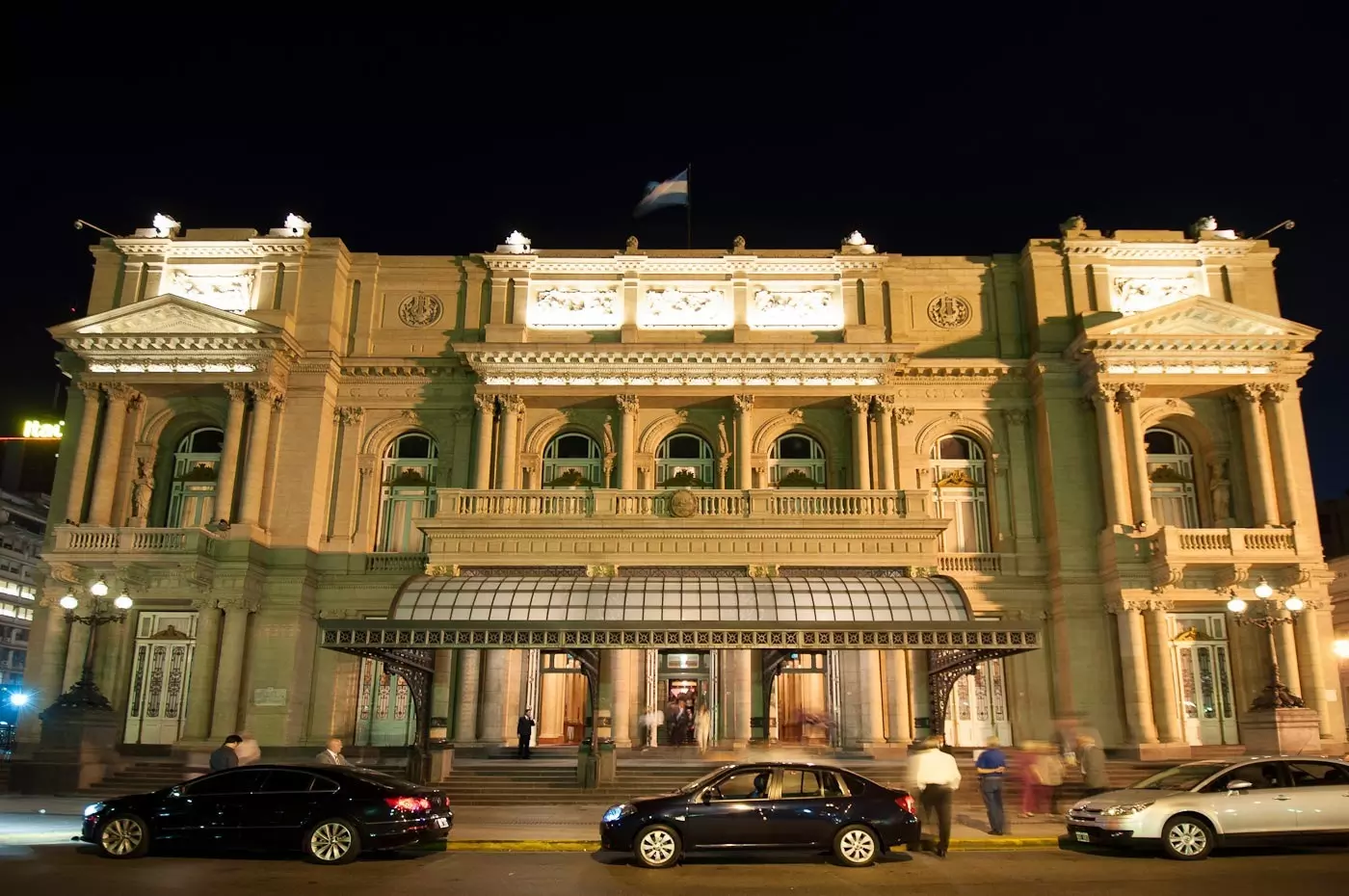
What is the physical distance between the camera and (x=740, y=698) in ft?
101

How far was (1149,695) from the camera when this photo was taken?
107 feet

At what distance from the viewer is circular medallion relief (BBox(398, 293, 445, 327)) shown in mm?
38750

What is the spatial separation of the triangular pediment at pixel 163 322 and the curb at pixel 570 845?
74.7 feet

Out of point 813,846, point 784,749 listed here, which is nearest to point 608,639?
point 784,749

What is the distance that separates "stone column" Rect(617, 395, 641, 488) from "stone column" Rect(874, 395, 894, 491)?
8389mm

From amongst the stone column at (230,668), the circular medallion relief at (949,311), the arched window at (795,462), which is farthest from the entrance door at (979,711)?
the stone column at (230,668)

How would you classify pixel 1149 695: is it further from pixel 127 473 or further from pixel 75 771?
pixel 127 473

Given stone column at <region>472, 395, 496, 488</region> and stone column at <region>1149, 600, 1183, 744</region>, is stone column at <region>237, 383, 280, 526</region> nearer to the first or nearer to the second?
stone column at <region>472, 395, 496, 488</region>

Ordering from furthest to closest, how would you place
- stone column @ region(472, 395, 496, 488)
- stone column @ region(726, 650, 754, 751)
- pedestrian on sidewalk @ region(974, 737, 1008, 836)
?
stone column @ region(472, 395, 496, 488), stone column @ region(726, 650, 754, 751), pedestrian on sidewalk @ region(974, 737, 1008, 836)

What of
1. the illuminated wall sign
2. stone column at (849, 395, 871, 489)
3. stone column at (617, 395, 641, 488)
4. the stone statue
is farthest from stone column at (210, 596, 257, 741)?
the stone statue

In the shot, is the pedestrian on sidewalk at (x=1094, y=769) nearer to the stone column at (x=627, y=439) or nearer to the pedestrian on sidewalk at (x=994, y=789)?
the pedestrian on sidewalk at (x=994, y=789)

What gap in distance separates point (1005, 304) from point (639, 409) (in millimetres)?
14016

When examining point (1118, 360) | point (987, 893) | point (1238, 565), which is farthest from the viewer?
point (1118, 360)

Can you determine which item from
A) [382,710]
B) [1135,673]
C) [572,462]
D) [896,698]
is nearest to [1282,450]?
[1135,673]
